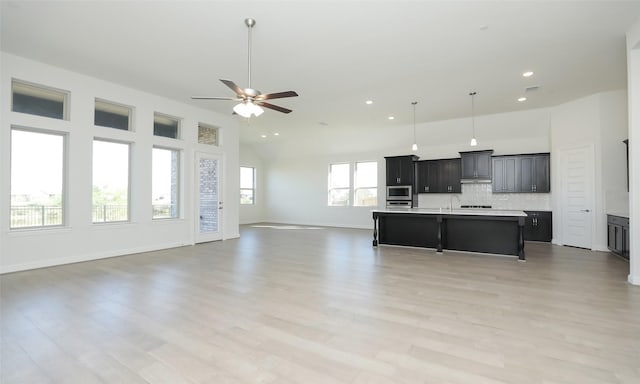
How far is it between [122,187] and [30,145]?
4.90ft

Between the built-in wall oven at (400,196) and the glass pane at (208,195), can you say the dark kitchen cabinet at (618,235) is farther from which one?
the glass pane at (208,195)

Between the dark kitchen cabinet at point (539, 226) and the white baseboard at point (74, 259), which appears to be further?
the dark kitchen cabinet at point (539, 226)

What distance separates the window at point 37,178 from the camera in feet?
15.4

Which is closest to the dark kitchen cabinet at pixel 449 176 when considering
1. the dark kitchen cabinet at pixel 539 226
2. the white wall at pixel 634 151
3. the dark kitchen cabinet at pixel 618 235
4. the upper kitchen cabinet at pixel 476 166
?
the upper kitchen cabinet at pixel 476 166

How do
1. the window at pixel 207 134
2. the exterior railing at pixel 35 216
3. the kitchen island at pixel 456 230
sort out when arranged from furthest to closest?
the window at pixel 207 134 < the kitchen island at pixel 456 230 < the exterior railing at pixel 35 216

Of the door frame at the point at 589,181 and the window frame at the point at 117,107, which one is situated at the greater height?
the window frame at the point at 117,107

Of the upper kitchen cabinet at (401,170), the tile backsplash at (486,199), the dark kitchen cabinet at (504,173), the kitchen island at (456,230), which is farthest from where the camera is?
the upper kitchen cabinet at (401,170)

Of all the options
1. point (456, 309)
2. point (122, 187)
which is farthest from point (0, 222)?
point (456, 309)

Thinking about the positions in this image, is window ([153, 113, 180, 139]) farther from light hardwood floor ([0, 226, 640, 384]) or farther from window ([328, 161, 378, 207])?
window ([328, 161, 378, 207])

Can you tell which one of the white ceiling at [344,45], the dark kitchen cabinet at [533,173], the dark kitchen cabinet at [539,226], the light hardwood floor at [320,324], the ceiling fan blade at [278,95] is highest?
the white ceiling at [344,45]

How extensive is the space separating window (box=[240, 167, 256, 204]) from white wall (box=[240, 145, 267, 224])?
0.44 ft

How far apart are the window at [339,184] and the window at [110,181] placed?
691 centimetres

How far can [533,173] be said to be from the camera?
7656 mm

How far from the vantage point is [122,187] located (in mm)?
5949
